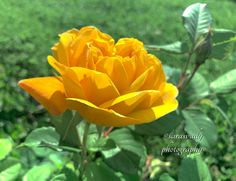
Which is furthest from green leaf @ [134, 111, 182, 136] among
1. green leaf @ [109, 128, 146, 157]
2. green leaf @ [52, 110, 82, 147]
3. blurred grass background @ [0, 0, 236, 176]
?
blurred grass background @ [0, 0, 236, 176]

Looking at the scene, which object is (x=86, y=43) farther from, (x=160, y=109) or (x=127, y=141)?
(x=127, y=141)

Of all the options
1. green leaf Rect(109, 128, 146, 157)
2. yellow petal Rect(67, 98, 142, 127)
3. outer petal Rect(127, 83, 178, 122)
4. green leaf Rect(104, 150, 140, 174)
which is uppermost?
yellow petal Rect(67, 98, 142, 127)

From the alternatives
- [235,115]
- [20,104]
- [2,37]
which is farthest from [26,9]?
[235,115]

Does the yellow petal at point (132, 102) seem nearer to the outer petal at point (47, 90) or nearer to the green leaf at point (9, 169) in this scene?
the outer petal at point (47, 90)

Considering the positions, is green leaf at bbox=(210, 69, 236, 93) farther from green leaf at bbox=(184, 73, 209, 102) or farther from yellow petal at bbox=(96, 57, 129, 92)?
yellow petal at bbox=(96, 57, 129, 92)

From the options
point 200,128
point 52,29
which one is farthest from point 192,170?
point 52,29

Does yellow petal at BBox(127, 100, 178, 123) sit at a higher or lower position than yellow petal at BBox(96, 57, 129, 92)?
lower

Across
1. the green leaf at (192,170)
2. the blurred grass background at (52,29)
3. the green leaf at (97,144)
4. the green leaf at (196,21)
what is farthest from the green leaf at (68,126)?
the blurred grass background at (52,29)
